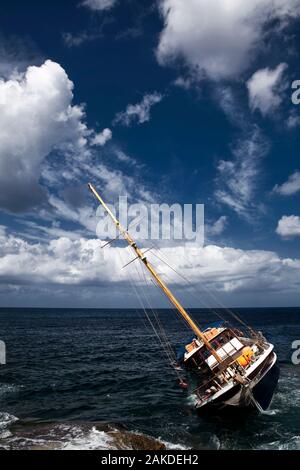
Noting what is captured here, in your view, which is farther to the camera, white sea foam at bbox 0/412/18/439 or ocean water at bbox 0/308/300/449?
ocean water at bbox 0/308/300/449

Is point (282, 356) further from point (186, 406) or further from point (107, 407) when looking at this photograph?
point (107, 407)

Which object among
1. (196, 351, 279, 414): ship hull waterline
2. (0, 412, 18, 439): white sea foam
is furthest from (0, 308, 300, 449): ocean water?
(196, 351, 279, 414): ship hull waterline

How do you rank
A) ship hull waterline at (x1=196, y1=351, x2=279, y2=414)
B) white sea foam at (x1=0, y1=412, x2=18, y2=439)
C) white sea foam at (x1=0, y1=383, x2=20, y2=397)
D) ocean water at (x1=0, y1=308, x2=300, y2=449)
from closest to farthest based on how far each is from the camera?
white sea foam at (x1=0, y1=412, x2=18, y2=439), ocean water at (x1=0, y1=308, x2=300, y2=449), ship hull waterline at (x1=196, y1=351, x2=279, y2=414), white sea foam at (x1=0, y1=383, x2=20, y2=397)

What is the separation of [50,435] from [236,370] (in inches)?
578

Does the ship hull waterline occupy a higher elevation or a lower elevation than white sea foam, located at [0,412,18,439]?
higher

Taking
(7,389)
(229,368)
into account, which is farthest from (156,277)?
(7,389)

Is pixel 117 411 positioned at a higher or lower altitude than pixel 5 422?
lower

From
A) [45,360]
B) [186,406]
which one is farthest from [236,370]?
[45,360]

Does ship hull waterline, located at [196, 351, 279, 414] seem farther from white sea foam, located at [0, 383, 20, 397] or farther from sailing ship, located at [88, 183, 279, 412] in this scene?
white sea foam, located at [0, 383, 20, 397]

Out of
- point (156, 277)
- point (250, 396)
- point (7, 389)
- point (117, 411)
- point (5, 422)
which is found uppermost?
point (156, 277)

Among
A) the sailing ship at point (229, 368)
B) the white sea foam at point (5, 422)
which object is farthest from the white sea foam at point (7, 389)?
the sailing ship at point (229, 368)

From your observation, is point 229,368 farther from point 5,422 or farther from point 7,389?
point 7,389

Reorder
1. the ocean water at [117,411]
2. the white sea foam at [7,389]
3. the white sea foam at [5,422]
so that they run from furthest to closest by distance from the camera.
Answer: the white sea foam at [7,389]
the ocean water at [117,411]
the white sea foam at [5,422]

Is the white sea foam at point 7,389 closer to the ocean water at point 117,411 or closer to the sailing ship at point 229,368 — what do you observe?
the ocean water at point 117,411
